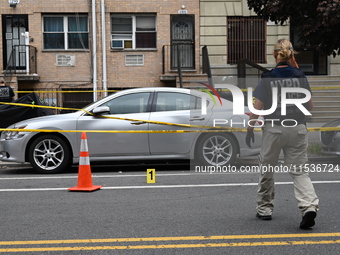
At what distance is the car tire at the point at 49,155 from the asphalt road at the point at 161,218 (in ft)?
2.50

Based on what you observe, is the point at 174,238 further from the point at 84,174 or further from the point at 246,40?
the point at 246,40

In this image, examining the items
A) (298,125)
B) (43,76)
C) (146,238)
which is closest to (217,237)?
(146,238)

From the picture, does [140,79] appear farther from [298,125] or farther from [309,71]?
[298,125]

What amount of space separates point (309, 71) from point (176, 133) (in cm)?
Result: 1338

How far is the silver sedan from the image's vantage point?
35.2 feet

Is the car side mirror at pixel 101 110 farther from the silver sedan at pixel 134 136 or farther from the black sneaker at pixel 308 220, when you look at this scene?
the black sneaker at pixel 308 220

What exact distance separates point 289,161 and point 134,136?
5026 mm

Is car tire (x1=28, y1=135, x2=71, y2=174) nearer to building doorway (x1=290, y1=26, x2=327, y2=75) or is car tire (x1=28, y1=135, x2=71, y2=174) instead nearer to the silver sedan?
the silver sedan

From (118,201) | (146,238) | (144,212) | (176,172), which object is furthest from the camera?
(176,172)

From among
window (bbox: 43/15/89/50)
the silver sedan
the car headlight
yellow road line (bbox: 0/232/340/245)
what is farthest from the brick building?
yellow road line (bbox: 0/232/340/245)

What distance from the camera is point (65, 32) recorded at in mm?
22438

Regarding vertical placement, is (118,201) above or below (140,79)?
below

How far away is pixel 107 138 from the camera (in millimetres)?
10742

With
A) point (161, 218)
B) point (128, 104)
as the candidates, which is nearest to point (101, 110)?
point (128, 104)
